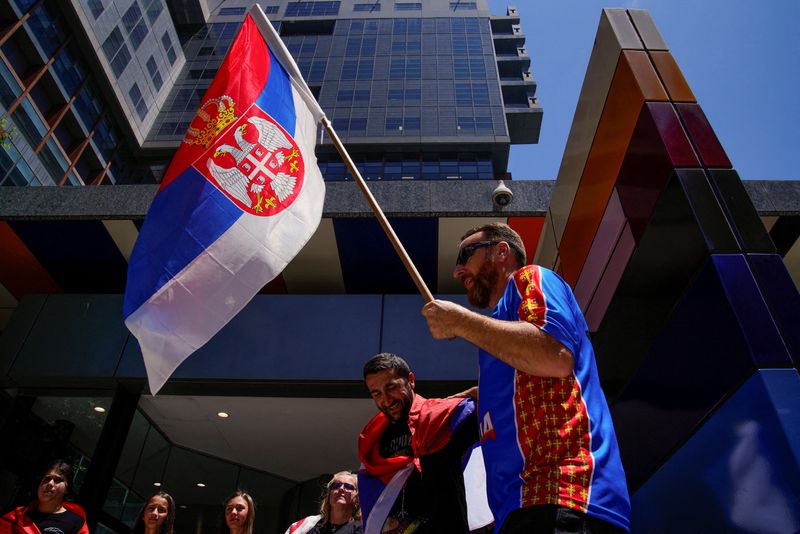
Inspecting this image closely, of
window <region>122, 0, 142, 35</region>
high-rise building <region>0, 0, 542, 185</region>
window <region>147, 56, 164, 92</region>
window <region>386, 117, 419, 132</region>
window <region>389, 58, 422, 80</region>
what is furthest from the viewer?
window <region>389, 58, 422, 80</region>

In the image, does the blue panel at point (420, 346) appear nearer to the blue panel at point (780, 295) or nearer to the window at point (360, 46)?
the blue panel at point (780, 295)

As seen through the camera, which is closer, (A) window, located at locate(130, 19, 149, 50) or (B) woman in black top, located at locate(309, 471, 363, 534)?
(B) woman in black top, located at locate(309, 471, 363, 534)

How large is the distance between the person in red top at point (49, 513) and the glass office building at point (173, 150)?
5.42 feet

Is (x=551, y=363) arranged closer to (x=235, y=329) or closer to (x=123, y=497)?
(x=235, y=329)

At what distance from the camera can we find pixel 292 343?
280 inches

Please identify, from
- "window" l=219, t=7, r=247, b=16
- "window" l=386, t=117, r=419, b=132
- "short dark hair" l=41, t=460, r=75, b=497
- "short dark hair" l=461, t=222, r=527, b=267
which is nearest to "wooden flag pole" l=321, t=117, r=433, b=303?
"short dark hair" l=461, t=222, r=527, b=267

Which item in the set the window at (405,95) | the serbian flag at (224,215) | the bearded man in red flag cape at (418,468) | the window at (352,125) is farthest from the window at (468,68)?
the bearded man in red flag cape at (418,468)

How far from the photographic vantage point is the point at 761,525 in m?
1.94

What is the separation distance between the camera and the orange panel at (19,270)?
24.2ft

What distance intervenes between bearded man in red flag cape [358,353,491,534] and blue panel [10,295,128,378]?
18.7ft

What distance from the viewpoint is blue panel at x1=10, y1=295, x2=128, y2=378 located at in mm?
→ 7074

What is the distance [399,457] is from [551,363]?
139 centimetres

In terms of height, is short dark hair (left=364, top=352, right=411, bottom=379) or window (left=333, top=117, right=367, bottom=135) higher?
window (left=333, top=117, right=367, bottom=135)

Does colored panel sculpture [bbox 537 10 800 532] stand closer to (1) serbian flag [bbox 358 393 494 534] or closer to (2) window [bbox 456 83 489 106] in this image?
(1) serbian flag [bbox 358 393 494 534]
